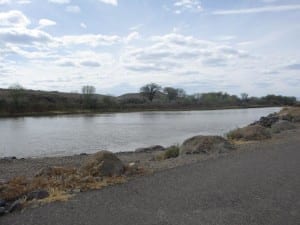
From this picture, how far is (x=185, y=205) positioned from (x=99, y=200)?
158cm

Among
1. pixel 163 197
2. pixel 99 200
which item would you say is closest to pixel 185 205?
pixel 163 197

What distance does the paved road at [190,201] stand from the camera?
601 cm

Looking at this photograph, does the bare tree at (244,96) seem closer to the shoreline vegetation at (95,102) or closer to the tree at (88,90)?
the shoreline vegetation at (95,102)

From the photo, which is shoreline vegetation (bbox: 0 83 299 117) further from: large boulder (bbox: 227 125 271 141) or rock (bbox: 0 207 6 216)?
rock (bbox: 0 207 6 216)

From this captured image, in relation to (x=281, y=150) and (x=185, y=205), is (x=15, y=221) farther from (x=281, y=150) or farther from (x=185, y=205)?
(x=281, y=150)

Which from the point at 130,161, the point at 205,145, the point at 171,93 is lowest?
the point at 130,161

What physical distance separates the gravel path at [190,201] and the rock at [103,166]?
2.64ft

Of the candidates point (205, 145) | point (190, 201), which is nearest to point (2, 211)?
point (190, 201)

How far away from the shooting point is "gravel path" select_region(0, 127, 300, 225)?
19.7 feet

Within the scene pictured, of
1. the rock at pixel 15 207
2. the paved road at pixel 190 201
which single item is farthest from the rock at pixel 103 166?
the rock at pixel 15 207

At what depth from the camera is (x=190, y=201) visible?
7.01 m

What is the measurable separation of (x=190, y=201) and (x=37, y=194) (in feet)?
9.47

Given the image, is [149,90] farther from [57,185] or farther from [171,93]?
[57,185]

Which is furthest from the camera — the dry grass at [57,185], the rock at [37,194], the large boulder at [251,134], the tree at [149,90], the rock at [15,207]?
the tree at [149,90]
